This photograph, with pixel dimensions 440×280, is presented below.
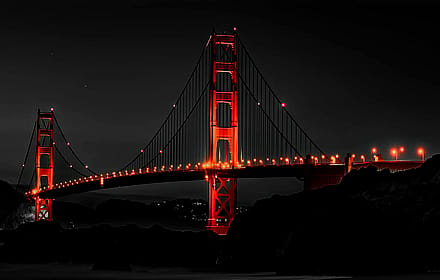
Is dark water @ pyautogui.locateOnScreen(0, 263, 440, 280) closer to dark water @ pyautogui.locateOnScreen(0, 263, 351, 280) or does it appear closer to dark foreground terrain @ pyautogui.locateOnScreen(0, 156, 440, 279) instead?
dark water @ pyautogui.locateOnScreen(0, 263, 351, 280)

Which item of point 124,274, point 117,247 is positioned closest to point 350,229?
point 124,274

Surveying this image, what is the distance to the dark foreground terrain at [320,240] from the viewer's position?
2638cm

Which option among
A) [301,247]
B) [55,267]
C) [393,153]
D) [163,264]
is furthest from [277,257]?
[393,153]

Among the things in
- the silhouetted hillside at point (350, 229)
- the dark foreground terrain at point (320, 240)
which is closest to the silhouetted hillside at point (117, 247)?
the dark foreground terrain at point (320, 240)

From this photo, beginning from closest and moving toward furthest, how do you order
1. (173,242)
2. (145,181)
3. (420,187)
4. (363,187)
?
(420,187), (363,187), (173,242), (145,181)

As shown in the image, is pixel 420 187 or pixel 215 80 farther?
pixel 215 80

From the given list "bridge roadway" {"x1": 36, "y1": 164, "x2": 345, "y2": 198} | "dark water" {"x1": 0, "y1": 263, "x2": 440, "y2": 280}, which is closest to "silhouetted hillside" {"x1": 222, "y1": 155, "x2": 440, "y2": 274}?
"dark water" {"x1": 0, "y1": 263, "x2": 440, "y2": 280}

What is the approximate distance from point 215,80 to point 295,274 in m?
36.6

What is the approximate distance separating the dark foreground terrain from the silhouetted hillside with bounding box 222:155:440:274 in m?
0.03

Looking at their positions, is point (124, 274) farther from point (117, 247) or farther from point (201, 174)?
point (201, 174)

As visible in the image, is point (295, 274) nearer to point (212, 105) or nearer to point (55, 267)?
point (55, 267)

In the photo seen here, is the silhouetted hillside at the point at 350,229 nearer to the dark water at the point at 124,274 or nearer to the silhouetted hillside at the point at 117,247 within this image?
the dark water at the point at 124,274

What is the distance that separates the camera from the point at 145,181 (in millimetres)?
65125

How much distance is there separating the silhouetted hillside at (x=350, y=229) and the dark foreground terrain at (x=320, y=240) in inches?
1.4
